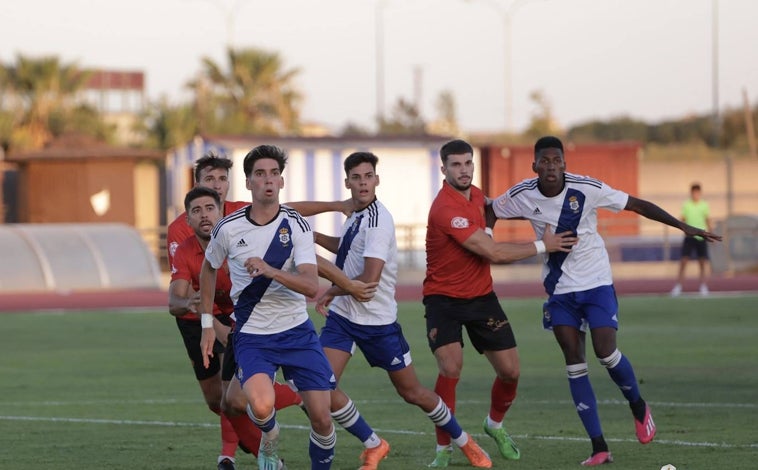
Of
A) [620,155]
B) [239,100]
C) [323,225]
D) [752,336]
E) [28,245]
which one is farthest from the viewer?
[239,100]

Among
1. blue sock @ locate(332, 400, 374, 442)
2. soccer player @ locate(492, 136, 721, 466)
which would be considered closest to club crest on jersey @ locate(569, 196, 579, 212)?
soccer player @ locate(492, 136, 721, 466)

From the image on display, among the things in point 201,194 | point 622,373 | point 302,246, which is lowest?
point 622,373

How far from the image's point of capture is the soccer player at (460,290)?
10.0m

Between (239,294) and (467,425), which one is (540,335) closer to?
(467,425)

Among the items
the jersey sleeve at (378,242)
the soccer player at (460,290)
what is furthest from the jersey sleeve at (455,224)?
the jersey sleeve at (378,242)

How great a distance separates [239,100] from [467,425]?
66.5 metres

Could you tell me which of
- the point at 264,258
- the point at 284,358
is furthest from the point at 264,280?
the point at 284,358

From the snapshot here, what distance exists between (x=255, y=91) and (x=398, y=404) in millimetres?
64157

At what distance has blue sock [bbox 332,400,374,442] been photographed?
369 inches

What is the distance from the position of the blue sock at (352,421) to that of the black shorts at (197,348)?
1.12 metres

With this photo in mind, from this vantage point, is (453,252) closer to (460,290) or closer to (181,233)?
(460,290)

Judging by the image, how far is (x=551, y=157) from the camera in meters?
10.2

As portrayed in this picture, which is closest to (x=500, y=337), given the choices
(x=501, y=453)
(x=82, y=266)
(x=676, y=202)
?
(x=501, y=453)

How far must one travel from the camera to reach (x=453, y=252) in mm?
10180
